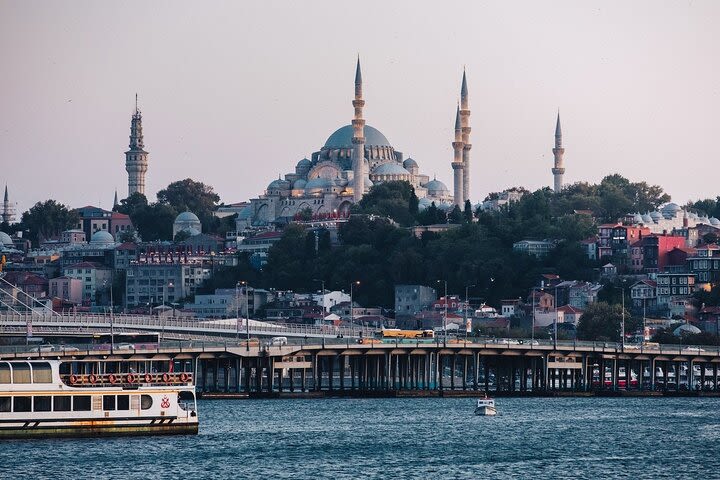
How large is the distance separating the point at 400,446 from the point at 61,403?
15180 millimetres

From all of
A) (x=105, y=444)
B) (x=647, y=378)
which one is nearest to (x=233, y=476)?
(x=105, y=444)

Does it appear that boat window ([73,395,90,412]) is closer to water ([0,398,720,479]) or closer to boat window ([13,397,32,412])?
water ([0,398,720,479])

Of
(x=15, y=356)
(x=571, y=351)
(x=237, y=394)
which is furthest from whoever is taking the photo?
(x=571, y=351)

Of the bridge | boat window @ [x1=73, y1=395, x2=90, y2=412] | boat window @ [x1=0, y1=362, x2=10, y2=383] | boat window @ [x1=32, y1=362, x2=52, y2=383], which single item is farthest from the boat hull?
the bridge

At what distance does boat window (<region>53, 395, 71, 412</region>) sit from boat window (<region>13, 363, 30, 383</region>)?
1.53 m

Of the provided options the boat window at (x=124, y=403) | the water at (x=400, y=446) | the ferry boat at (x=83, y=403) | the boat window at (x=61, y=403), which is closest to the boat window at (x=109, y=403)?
the ferry boat at (x=83, y=403)

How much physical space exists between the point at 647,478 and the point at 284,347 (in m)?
48.3

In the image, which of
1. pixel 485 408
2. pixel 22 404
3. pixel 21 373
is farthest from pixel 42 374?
pixel 485 408

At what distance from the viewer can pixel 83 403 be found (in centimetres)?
9288

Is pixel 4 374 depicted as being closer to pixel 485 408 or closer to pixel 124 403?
pixel 124 403

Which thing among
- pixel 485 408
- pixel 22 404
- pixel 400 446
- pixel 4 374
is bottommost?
pixel 400 446

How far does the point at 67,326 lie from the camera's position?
147 m

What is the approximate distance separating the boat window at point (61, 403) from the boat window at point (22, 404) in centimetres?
103

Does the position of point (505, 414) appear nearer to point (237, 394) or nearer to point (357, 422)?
point (357, 422)
